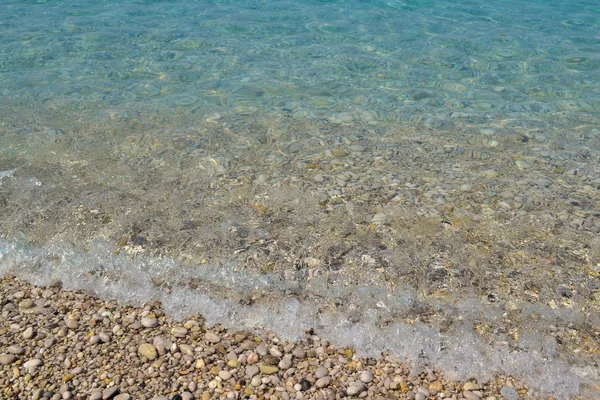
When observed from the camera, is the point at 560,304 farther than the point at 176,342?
Yes

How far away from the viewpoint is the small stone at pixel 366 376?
3.44 meters

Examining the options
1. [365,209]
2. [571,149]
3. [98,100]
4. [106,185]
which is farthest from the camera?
[98,100]

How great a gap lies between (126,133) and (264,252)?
10.4 ft

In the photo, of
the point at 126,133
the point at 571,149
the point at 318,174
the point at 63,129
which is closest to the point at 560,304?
the point at 318,174

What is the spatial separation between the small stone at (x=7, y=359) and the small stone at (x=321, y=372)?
6.30ft

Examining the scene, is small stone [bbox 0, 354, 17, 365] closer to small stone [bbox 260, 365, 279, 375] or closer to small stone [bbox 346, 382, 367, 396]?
small stone [bbox 260, 365, 279, 375]

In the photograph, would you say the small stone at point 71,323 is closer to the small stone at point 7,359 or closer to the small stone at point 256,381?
the small stone at point 7,359

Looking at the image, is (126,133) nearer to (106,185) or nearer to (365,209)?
(106,185)

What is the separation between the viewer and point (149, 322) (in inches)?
153

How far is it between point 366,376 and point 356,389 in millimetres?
146

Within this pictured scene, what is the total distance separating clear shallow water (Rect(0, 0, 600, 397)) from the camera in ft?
13.1

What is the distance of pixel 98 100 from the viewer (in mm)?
7875

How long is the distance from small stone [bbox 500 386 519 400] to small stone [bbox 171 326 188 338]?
2.08 meters

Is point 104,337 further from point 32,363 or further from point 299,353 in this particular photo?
point 299,353
